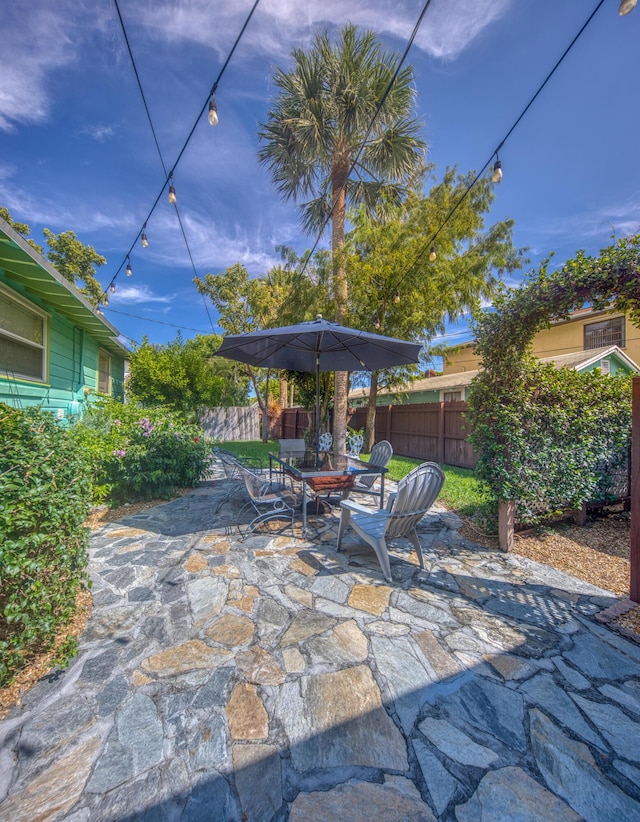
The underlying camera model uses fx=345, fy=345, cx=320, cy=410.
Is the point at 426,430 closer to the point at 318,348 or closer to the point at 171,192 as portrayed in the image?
the point at 318,348

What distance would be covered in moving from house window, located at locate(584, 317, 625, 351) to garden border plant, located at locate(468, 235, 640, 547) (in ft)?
32.4

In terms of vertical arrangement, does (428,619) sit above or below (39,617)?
below

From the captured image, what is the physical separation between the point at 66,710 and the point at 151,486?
4066mm

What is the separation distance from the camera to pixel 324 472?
14.1 feet

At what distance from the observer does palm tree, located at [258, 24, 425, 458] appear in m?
6.96

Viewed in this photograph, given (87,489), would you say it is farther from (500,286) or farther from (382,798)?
(500,286)

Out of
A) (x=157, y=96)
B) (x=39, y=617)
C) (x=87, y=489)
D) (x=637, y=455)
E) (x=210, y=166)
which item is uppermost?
(x=210, y=166)

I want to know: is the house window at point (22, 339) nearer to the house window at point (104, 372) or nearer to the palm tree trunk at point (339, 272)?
the house window at point (104, 372)

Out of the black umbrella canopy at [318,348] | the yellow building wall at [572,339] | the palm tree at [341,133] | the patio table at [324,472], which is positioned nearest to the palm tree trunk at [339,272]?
the palm tree at [341,133]

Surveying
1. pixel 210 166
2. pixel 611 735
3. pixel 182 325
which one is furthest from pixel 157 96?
pixel 182 325

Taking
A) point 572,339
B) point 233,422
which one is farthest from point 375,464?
point 233,422

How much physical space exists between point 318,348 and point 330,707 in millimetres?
4100

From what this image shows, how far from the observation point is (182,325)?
18094 mm

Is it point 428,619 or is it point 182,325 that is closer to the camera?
point 428,619
